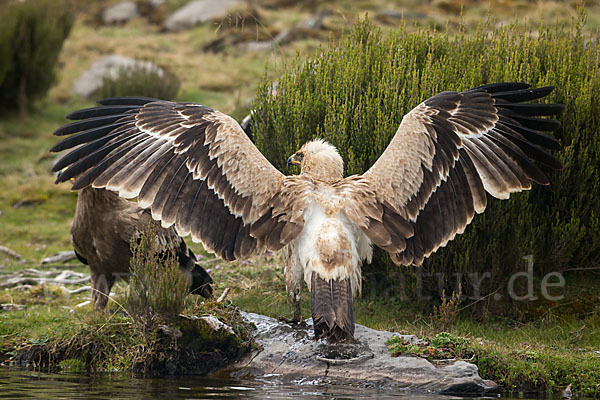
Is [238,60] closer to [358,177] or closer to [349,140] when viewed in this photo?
[349,140]

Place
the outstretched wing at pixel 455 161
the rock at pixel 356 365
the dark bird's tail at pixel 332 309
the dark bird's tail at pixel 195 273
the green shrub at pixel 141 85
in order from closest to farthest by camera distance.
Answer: the dark bird's tail at pixel 332 309
the rock at pixel 356 365
the outstretched wing at pixel 455 161
the dark bird's tail at pixel 195 273
the green shrub at pixel 141 85

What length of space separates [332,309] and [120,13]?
94.5 ft

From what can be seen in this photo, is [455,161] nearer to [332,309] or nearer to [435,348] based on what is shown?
[435,348]

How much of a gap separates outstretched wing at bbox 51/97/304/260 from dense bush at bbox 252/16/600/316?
2.00 m

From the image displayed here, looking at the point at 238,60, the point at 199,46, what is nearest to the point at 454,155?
the point at 238,60

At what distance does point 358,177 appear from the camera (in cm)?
653

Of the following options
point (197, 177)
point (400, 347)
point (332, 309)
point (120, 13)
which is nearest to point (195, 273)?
point (197, 177)

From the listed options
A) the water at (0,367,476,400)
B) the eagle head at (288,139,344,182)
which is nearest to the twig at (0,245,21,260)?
the water at (0,367,476,400)

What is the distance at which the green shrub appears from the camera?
711 inches

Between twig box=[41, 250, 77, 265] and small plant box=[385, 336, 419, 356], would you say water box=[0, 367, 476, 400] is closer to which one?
small plant box=[385, 336, 419, 356]

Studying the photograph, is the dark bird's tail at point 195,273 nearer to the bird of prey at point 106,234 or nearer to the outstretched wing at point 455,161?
the bird of prey at point 106,234

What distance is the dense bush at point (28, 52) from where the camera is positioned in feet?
60.2

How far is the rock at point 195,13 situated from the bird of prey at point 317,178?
22.9 meters

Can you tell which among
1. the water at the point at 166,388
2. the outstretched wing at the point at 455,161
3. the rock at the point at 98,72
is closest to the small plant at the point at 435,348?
the water at the point at 166,388
